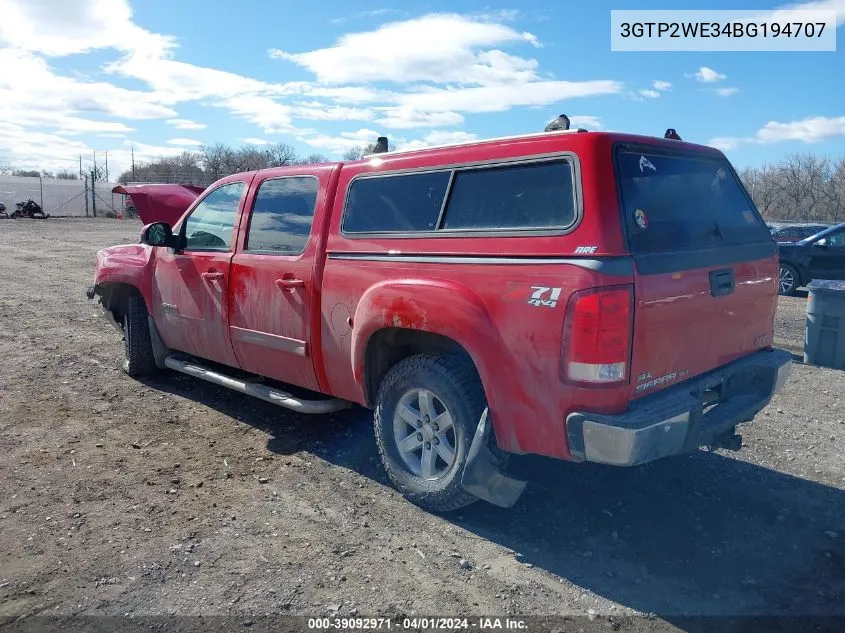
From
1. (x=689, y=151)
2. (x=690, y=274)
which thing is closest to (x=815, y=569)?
(x=690, y=274)

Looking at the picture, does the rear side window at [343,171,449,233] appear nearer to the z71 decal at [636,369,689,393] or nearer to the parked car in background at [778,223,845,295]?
the z71 decal at [636,369,689,393]

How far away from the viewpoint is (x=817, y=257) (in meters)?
13.1

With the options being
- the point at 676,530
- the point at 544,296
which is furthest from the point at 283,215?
the point at 676,530

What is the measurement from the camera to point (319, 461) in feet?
15.4

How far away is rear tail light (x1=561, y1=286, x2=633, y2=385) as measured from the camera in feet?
9.89

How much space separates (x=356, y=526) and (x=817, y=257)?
40.6 feet

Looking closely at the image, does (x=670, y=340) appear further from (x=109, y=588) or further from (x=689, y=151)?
(x=109, y=588)

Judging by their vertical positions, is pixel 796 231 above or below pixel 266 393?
above

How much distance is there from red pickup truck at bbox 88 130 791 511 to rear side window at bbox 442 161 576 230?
11 mm

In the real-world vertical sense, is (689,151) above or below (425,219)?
above

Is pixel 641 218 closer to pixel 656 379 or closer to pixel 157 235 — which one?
pixel 656 379

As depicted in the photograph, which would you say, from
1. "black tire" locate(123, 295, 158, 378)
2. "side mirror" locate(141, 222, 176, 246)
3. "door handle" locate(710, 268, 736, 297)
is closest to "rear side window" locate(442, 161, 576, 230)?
"door handle" locate(710, 268, 736, 297)

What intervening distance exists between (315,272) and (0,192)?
166 feet

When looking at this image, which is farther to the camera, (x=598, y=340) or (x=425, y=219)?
(x=425, y=219)
